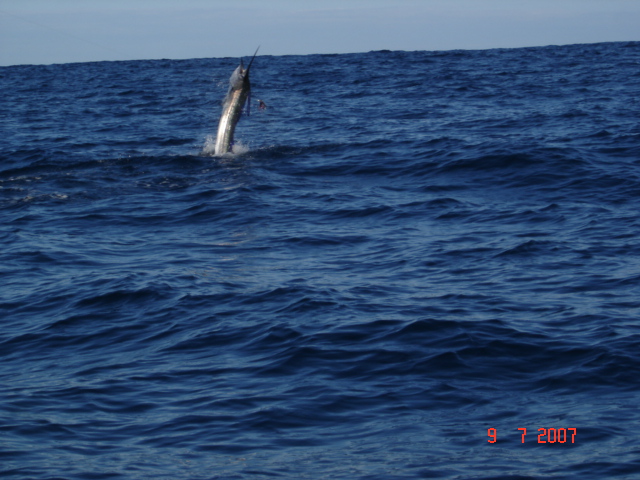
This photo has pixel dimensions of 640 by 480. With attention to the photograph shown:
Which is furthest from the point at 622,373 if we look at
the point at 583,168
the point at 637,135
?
the point at 637,135

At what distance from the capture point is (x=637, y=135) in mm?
22938

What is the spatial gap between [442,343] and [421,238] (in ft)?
16.3

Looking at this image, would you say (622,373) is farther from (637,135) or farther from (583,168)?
(637,135)
